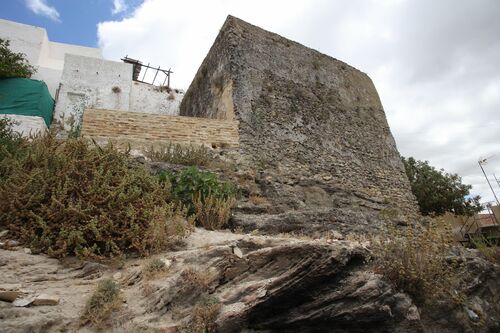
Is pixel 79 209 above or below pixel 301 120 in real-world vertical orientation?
below

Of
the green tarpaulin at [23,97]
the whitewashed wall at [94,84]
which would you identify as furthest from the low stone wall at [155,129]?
the whitewashed wall at [94,84]

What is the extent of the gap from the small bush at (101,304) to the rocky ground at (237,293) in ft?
0.20

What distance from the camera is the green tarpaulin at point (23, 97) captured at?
432 inches

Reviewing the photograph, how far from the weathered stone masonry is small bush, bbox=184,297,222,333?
4093 mm

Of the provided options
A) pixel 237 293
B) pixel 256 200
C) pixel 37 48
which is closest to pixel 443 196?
pixel 256 200

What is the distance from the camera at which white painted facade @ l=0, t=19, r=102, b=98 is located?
1511 cm

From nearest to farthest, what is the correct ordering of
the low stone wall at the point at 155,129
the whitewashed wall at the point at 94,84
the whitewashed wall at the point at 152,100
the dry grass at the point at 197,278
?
the dry grass at the point at 197,278
the low stone wall at the point at 155,129
the whitewashed wall at the point at 94,84
the whitewashed wall at the point at 152,100

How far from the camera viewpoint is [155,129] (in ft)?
25.3

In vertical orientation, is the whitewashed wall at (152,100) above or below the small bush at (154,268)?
above

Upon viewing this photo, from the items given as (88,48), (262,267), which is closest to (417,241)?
(262,267)

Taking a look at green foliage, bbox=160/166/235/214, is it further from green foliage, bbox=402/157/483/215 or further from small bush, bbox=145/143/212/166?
green foliage, bbox=402/157/483/215

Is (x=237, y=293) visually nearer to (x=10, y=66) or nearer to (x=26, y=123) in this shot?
(x=26, y=123)

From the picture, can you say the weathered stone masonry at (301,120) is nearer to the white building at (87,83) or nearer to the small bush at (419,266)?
the small bush at (419,266)

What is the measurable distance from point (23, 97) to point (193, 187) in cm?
930
